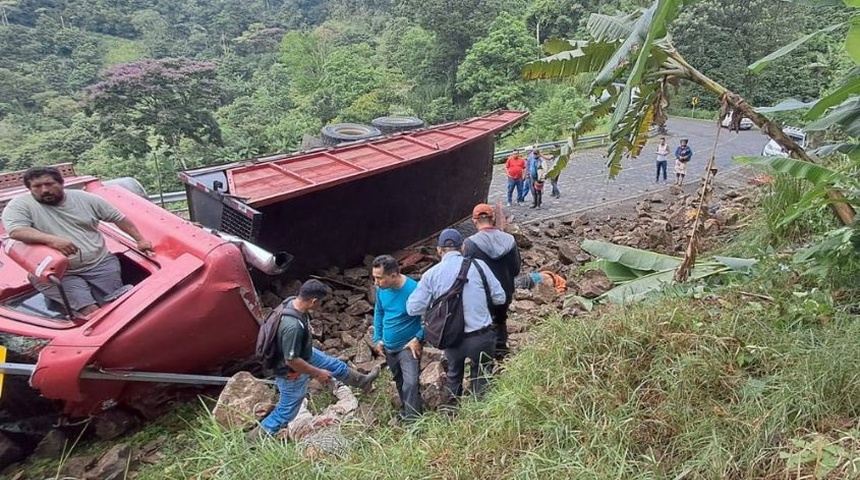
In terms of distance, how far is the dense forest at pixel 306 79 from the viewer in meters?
18.9

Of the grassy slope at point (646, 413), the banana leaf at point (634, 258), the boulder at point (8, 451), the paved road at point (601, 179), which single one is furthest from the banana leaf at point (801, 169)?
the paved road at point (601, 179)

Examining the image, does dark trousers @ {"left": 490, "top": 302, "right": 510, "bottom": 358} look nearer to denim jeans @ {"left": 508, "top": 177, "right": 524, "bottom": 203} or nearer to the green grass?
denim jeans @ {"left": 508, "top": 177, "right": 524, "bottom": 203}

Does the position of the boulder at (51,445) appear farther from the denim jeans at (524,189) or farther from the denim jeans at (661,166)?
the denim jeans at (661,166)

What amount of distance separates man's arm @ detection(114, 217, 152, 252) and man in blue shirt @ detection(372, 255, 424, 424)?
199 cm

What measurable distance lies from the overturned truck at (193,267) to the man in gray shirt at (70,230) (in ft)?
0.43

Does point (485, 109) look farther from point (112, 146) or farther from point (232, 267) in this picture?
point (232, 267)

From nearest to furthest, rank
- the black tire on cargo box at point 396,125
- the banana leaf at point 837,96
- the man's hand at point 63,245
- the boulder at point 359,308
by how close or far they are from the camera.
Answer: the banana leaf at point 837,96 → the man's hand at point 63,245 → the boulder at point 359,308 → the black tire on cargo box at point 396,125

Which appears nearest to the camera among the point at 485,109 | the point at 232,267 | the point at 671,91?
the point at 232,267

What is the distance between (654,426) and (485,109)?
23.2m

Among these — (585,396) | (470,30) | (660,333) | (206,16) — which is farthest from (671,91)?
(206,16)

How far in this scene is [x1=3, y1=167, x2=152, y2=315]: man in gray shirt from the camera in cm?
385

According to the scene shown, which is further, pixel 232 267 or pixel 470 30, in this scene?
pixel 470 30

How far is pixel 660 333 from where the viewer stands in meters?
2.97

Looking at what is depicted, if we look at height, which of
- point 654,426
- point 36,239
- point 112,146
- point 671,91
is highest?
point 671,91
